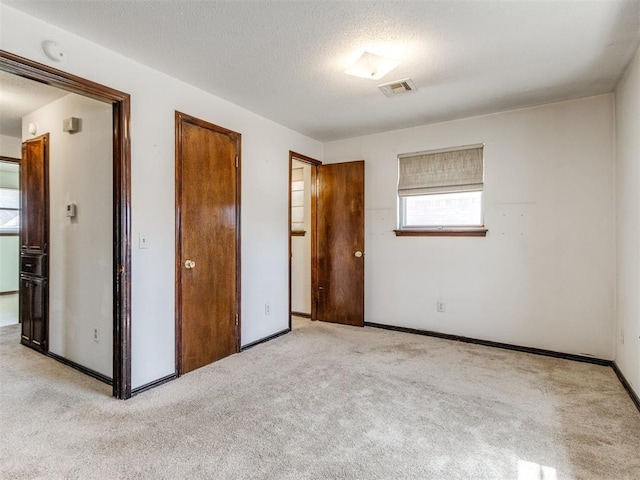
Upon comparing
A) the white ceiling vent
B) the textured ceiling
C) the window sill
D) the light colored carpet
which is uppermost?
the textured ceiling

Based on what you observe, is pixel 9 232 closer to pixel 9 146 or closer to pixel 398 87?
pixel 9 146

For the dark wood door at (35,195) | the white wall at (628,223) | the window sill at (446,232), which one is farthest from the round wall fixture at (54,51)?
the white wall at (628,223)

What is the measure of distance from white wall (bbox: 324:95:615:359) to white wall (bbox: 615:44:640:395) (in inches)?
7.8

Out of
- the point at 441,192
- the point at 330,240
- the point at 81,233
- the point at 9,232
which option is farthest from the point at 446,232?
the point at 9,232

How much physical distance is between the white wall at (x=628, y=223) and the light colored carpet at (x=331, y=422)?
0.98ft

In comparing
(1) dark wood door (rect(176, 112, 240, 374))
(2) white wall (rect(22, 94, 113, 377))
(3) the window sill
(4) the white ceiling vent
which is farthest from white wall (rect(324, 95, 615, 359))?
(2) white wall (rect(22, 94, 113, 377))

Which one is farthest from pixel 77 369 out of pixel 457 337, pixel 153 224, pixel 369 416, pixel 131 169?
pixel 457 337

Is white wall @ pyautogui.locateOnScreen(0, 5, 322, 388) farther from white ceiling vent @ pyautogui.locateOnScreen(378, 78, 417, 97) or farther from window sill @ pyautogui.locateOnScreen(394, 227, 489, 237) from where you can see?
window sill @ pyautogui.locateOnScreen(394, 227, 489, 237)

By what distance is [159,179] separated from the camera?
2.77m

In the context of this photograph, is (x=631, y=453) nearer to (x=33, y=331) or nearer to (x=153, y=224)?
(x=153, y=224)

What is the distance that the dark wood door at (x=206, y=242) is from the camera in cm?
296

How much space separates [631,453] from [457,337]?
2064mm

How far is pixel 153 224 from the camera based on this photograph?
2721 millimetres

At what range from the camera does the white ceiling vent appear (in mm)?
2906
